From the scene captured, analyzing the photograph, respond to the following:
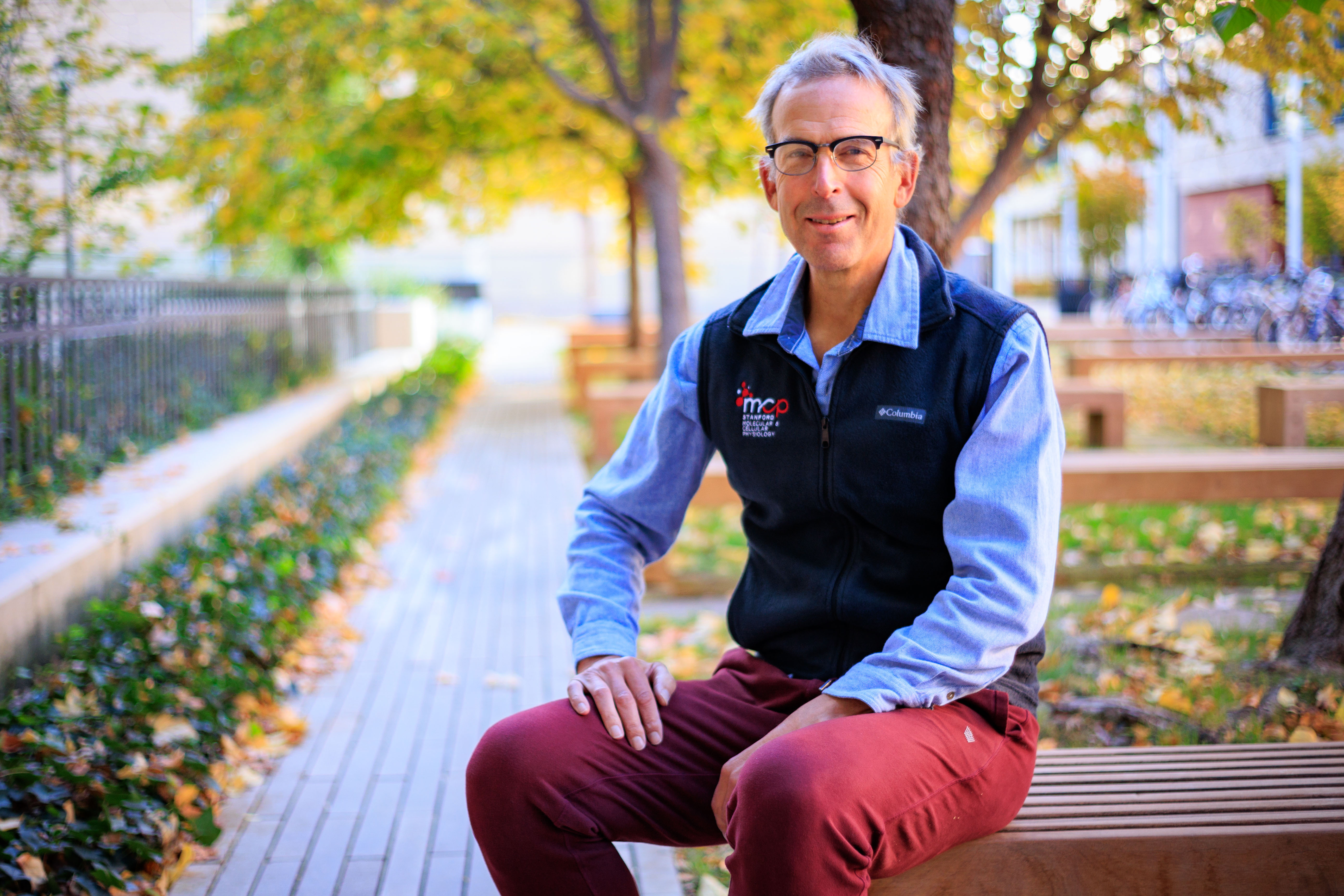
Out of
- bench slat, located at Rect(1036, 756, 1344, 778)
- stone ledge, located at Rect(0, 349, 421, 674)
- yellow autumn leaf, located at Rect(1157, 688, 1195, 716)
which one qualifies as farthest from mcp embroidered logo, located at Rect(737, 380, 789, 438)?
stone ledge, located at Rect(0, 349, 421, 674)

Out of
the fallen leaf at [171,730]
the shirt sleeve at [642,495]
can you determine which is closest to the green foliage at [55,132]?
the fallen leaf at [171,730]

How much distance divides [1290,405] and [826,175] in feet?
23.6

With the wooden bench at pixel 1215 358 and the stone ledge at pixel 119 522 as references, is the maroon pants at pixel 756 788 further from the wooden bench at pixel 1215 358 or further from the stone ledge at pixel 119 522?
the wooden bench at pixel 1215 358

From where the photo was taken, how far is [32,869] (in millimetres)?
2717

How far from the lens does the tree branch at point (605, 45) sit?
8.42 meters

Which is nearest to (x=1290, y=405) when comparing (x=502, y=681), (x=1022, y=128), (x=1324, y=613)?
(x=1022, y=128)

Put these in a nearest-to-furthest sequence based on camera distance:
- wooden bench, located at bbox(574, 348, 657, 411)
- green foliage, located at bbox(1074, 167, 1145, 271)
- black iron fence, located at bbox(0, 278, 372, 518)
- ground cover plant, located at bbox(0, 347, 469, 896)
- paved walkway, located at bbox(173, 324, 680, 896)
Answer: ground cover plant, located at bbox(0, 347, 469, 896) → paved walkway, located at bbox(173, 324, 680, 896) → black iron fence, located at bbox(0, 278, 372, 518) → wooden bench, located at bbox(574, 348, 657, 411) → green foliage, located at bbox(1074, 167, 1145, 271)

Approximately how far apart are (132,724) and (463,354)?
1484 centimetres

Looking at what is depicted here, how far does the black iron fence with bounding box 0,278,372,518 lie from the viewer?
556 cm

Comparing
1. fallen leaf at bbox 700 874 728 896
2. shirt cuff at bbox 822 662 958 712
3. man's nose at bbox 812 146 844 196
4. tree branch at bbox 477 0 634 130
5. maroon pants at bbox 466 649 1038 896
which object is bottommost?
fallen leaf at bbox 700 874 728 896

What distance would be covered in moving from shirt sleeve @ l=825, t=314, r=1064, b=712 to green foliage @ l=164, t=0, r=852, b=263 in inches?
266

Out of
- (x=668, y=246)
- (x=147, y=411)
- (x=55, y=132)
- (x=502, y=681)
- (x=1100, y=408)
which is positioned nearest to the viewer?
(x=502, y=681)

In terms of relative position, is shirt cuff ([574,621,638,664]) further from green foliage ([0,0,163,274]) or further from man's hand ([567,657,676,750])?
green foliage ([0,0,163,274])

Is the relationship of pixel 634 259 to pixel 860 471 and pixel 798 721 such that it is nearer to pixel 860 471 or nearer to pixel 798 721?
pixel 860 471
